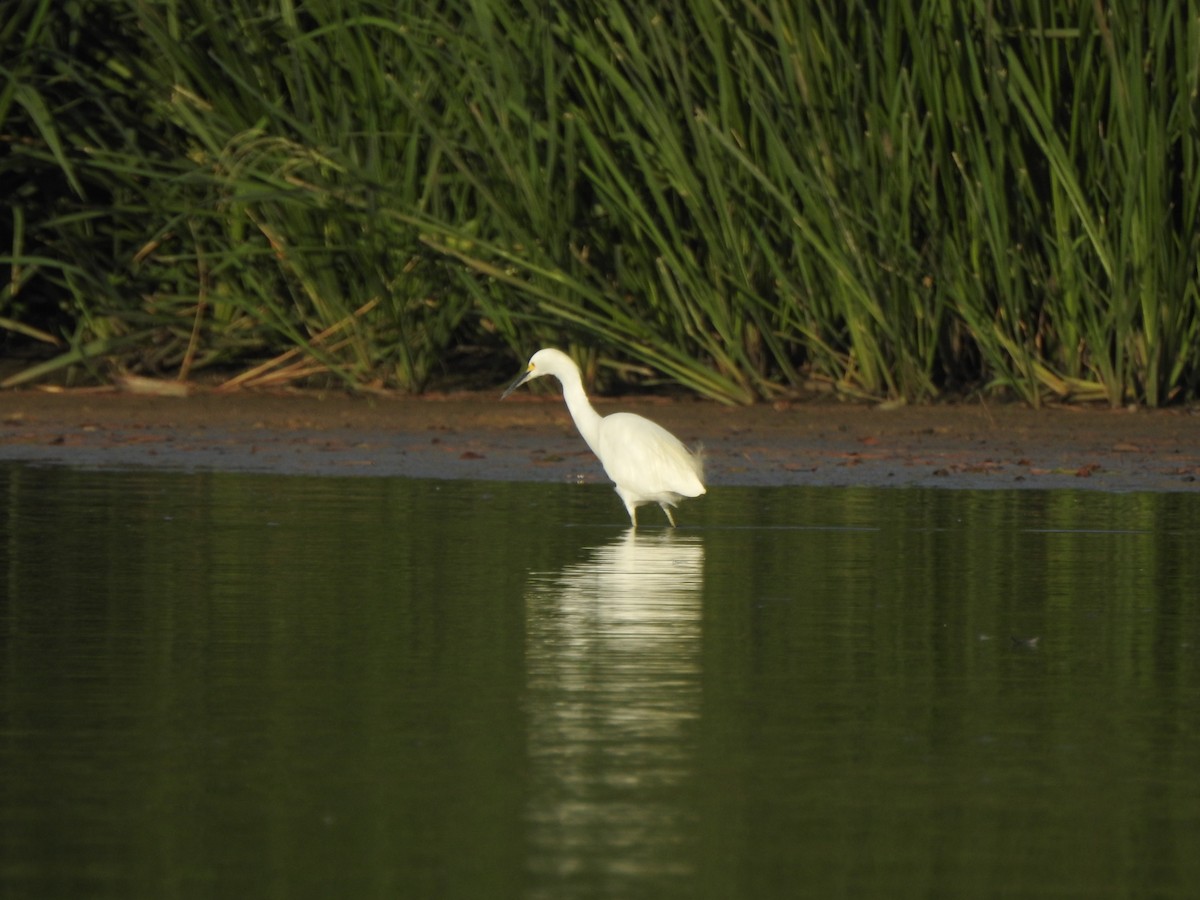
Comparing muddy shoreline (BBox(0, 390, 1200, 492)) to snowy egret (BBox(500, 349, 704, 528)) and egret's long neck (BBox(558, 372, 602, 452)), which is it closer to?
egret's long neck (BBox(558, 372, 602, 452))

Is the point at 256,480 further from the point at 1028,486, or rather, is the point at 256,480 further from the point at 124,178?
the point at 124,178

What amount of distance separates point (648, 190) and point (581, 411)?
5.10m

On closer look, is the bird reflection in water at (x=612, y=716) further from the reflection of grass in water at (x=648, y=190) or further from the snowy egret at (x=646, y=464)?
the reflection of grass in water at (x=648, y=190)

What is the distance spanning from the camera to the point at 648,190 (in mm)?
16781

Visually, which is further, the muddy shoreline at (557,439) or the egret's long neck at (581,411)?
the muddy shoreline at (557,439)

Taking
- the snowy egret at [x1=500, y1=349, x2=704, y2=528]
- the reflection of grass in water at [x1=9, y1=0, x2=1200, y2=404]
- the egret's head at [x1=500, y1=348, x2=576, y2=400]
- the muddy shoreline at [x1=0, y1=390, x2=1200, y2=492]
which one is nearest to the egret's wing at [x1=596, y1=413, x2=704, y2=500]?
the snowy egret at [x1=500, y1=349, x2=704, y2=528]

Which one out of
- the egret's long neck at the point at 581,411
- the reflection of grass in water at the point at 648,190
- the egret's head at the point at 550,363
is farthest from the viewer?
the reflection of grass in water at the point at 648,190

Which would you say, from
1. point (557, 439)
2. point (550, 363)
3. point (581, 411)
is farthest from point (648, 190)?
point (581, 411)

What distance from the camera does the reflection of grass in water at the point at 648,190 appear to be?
1523 cm

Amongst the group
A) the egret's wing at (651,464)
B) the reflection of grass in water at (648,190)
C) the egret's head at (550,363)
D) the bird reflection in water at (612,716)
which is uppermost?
the reflection of grass in water at (648,190)

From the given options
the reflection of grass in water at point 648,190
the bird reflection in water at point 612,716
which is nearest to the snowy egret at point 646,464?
the bird reflection in water at point 612,716

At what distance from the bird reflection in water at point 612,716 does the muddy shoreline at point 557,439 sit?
4.00 m

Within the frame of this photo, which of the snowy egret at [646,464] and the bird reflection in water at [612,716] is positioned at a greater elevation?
the snowy egret at [646,464]

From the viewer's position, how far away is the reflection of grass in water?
15.2 metres
